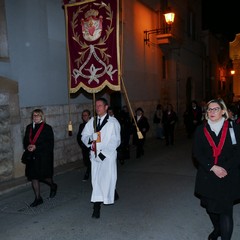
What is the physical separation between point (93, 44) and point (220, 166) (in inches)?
149

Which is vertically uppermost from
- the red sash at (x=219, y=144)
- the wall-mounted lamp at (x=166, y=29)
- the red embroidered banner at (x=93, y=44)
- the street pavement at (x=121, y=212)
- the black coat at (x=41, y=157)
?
the wall-mounted lamp at (x=166, y=29)

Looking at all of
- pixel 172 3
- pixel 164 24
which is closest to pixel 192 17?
pixel 172 3

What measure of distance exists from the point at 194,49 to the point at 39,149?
20.0 metres

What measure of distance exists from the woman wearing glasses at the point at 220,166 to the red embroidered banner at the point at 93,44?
8.86ft

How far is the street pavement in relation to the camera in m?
4.97

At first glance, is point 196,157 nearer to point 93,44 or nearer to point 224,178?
point 224,178

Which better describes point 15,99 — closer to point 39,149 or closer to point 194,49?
point 39,149

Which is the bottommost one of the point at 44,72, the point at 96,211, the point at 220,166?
the point at 96,211

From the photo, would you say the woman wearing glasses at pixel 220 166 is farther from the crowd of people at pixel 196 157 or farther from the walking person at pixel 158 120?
the walking person at pixel 158 120

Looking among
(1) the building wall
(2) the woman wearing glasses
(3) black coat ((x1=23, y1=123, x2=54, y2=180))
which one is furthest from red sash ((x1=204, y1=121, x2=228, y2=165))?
(1) the building wall

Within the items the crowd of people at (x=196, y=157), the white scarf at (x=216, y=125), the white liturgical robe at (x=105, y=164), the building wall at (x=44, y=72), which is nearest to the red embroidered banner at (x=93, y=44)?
the building wall at (x=44, y=72)

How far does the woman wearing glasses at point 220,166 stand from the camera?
13.3ft

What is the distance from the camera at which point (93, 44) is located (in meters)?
6.83

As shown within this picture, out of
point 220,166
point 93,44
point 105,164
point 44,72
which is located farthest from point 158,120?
point 220,166
